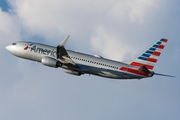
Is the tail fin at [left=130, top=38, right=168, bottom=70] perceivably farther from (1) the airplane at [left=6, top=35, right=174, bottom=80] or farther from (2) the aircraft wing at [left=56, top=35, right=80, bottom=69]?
(2) the aircraft wing at [left=56, top=35, right=80, bottom=69]

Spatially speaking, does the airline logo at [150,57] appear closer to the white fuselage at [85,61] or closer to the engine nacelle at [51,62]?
the white fuselage at [85,61]

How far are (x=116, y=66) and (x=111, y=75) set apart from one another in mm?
1884

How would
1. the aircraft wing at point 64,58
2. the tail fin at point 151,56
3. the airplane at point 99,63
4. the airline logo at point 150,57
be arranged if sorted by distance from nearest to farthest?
the aircraft wing at point 64,58 → the airplane at point 99,63 → the airline logo at point 150,57 → the tail fin at point 151,56

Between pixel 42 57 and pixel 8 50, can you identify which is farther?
pixel 8 50

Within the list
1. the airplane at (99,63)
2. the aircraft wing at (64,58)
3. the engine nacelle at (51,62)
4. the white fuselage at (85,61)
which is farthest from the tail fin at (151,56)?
the engine nacelle at (51,62)

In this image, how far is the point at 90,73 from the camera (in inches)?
1560

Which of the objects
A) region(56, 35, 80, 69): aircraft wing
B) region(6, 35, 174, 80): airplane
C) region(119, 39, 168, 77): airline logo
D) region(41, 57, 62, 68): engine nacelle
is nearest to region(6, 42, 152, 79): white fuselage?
region(6, 35, 174, 80): airplane

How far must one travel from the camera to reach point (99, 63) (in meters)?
38.5

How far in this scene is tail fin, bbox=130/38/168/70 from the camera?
38312 millimetres

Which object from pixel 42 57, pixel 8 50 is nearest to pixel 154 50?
pixel 42 57

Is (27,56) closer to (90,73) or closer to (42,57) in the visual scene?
(42,57)

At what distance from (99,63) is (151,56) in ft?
32.0

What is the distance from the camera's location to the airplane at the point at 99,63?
37469 mm

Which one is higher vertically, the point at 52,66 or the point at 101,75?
the point at 52,66
